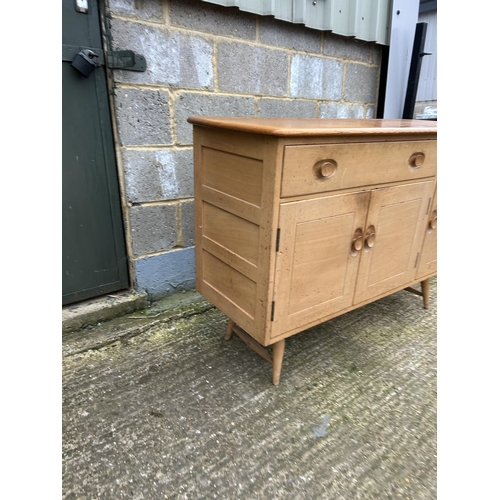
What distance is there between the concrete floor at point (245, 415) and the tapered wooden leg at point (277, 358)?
53 millimetres

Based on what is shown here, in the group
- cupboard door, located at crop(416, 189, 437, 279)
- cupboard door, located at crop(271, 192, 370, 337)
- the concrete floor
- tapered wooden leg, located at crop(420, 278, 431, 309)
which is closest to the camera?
the concrete floor

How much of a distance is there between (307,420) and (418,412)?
459mm

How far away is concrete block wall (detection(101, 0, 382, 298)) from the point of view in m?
1.78

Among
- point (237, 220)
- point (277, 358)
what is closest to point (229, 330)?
point (277, 358)

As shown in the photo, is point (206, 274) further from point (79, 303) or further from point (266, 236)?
point (79, 303)

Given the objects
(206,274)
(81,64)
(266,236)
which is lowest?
(206,274)

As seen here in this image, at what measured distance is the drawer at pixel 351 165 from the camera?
124 centimetres

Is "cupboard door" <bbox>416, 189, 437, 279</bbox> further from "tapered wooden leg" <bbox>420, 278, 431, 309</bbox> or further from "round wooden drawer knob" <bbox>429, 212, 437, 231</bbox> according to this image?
"tapered wooden leg" <bbox>420, 278, 431, 309</bbox>

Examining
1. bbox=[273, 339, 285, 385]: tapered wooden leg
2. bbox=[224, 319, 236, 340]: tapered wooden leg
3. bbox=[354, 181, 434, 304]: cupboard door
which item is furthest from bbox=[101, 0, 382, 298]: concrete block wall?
bbox=[354, 181, 434, 304]: cupboard door

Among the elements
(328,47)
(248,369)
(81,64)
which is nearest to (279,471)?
(248,369)

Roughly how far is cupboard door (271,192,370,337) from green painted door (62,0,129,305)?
1055mm

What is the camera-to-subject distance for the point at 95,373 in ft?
5.44

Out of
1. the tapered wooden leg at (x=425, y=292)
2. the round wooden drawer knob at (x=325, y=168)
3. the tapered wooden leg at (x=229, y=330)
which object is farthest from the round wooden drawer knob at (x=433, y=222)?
the tapered wooden leg at (x=229, y=330)

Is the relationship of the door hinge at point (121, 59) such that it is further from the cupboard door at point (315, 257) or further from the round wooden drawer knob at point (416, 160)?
the round wooden drawer knob at point (416, 160)
